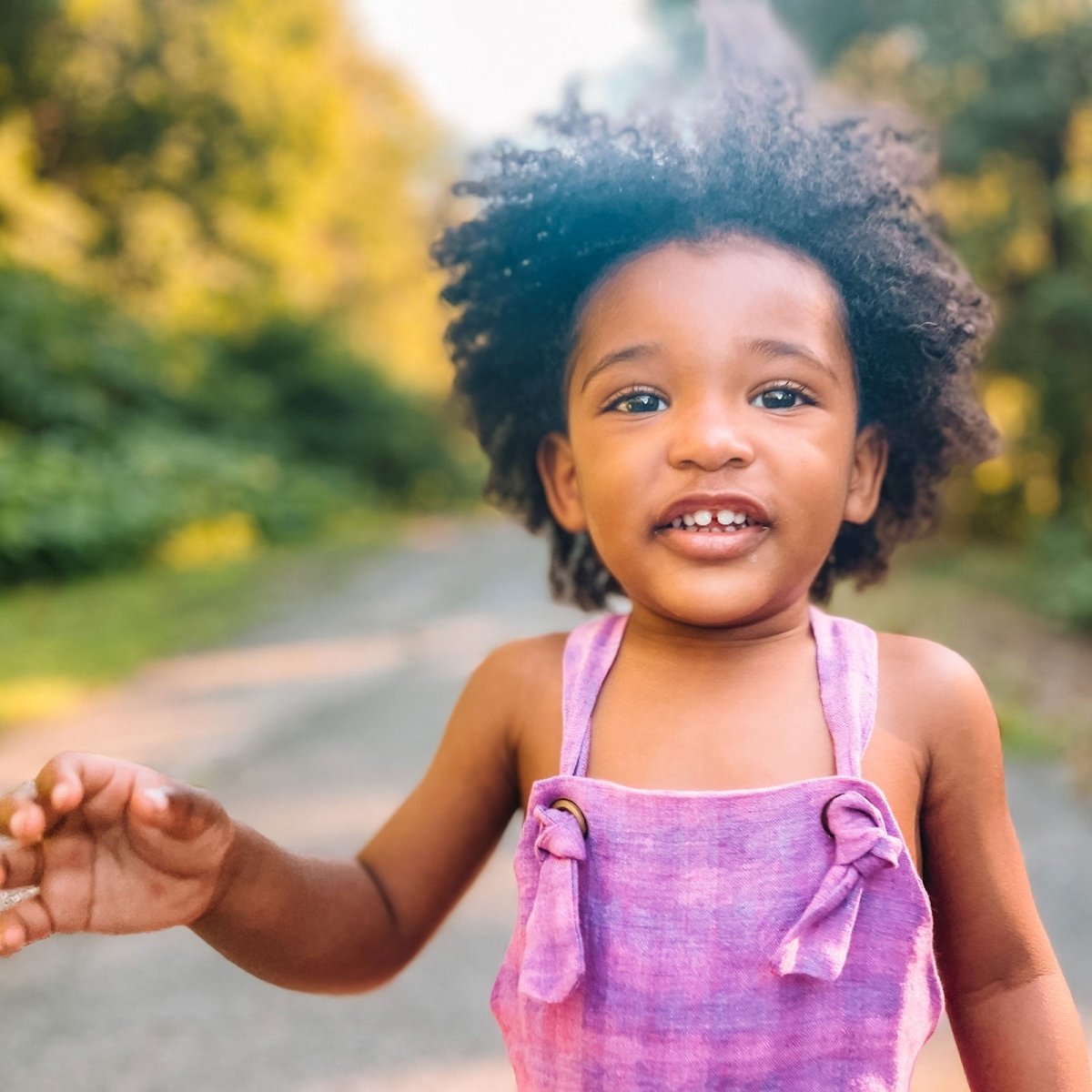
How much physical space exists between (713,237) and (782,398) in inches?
8.3

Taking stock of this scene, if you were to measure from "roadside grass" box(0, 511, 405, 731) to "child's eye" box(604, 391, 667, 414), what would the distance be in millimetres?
4387

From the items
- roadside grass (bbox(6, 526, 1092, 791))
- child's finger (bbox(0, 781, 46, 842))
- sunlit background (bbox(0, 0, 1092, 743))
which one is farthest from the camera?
sunlit background (bbox(0, 0, 1092, 743))

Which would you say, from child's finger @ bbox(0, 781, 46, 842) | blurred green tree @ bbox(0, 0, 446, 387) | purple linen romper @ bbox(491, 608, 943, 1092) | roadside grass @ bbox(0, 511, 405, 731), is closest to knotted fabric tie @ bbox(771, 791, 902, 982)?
purple linen romper @ bbox(491, 608, 943, 1092)

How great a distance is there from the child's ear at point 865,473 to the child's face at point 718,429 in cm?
10

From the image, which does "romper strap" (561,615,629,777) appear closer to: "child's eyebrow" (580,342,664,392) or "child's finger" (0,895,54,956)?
"child's eyebrow" (580,342,664,392)

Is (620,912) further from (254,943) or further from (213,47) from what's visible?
(213,47)

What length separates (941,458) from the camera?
1771 mm

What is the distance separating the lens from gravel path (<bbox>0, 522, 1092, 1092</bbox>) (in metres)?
2.82

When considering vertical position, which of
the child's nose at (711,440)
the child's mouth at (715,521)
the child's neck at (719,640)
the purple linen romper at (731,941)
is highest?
the child's nose at (711,440)

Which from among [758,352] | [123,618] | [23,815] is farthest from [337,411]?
[23,815]

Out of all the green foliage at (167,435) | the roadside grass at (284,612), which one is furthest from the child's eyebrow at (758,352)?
the green foliage at (167,435)

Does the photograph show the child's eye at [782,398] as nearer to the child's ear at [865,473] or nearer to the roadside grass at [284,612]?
the child's ear at [865,473]

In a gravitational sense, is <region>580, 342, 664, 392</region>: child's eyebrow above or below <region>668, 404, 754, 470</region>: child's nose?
above

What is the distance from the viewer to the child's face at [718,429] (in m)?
1.35
